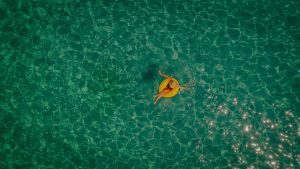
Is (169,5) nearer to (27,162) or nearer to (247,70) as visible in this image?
(247,70)

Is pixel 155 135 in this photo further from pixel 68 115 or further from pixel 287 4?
pixel 287 4

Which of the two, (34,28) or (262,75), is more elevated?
(34,28)

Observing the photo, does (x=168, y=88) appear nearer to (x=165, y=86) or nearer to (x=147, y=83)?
(x=165, y=86)

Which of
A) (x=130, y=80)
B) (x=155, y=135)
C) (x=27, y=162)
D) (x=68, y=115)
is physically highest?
(x=130, y=80)

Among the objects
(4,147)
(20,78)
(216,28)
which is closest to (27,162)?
(4,147)

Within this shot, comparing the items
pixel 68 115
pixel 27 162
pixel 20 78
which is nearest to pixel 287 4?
pixel 68 115

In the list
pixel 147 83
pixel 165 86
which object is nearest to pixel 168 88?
pixel 165 86
